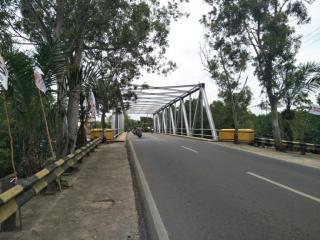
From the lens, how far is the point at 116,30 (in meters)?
16.4

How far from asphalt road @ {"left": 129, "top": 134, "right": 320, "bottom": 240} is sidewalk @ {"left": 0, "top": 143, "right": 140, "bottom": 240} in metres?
0.62

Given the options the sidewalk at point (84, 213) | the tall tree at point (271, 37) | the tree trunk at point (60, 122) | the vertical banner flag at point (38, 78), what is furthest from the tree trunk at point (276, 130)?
the vertical banner flag at point (38, 78)

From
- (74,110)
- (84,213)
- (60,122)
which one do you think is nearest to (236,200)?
(84,213)

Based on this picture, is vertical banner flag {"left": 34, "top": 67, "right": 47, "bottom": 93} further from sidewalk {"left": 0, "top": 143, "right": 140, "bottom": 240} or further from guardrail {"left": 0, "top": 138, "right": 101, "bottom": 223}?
sidewalk {"left": 0, "top": 143, "right": 140, "bottom": 240}

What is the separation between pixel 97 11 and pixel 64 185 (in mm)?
6939

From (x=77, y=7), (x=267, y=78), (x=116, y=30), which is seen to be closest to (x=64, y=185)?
(x=77, y=7)

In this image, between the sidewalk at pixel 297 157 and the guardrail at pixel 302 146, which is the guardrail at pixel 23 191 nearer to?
the sidewalk at pixel 297 157

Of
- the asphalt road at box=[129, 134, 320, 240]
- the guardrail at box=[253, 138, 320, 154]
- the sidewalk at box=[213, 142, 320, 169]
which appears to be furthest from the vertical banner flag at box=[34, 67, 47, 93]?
the guardrail at box=[253, 138, 320, 154]

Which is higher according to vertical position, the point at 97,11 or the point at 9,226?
the point at 97,11

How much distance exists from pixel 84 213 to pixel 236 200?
9.94 feet

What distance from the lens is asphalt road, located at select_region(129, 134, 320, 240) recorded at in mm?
6000

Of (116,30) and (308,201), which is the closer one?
(308,201)

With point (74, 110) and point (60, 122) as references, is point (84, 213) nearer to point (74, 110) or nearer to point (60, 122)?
point (60, 122)

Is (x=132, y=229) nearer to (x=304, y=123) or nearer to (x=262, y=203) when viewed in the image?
(x=262, y=203)
